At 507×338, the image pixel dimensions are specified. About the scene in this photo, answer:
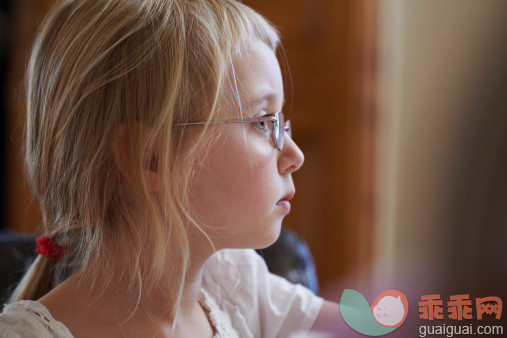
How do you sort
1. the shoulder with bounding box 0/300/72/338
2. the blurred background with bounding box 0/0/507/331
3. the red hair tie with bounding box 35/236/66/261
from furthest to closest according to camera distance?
the blurred background with bounding box 0/0/507/331 → the red hair tie with bounding box 35/236/66/261 → the shoulder with bounding box 0/300/72/338

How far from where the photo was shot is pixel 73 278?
566mm

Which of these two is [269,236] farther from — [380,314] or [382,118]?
[382,118]

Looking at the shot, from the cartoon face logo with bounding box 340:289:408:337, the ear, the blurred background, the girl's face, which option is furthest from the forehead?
the blurred background

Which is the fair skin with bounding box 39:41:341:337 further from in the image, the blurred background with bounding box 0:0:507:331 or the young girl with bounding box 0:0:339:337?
the blurred background with bounding box 0:0:507:331

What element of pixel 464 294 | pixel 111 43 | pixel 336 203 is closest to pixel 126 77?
pixel 111 43

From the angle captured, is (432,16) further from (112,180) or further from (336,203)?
(112,180)

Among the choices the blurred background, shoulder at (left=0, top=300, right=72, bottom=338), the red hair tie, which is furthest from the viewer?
the blurred background

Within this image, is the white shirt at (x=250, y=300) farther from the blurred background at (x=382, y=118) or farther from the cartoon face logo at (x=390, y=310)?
the blurred background at (x=382, y=118)

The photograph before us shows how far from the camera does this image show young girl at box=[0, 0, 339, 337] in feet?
1.68

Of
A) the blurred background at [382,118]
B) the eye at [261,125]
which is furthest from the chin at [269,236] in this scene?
the blurred background at [382,118]

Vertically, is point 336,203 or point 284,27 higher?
point 284,27

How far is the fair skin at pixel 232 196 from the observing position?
532mm

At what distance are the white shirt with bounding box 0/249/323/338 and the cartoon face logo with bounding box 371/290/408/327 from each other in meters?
0.15

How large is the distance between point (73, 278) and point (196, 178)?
0.18 metres
